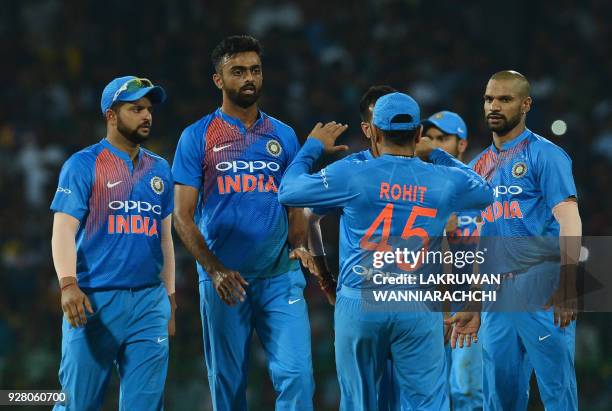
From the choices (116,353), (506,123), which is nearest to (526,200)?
(506,123)

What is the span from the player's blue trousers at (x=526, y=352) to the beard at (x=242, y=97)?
6.99ft

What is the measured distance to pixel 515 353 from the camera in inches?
280

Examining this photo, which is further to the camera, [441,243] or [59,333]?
[59,333]

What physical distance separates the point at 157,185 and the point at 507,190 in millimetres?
2364

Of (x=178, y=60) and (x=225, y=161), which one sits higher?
(x=178, y=60)

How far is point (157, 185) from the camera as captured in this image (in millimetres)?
6840

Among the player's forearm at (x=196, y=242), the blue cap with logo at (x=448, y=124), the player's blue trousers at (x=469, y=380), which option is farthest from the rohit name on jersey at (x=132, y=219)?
the blue cap with logo at (x=448, y=124)

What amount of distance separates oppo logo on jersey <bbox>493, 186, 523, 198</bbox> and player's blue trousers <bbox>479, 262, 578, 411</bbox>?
528 millimetres

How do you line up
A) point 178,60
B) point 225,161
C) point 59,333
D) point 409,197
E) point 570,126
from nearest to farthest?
point 409,197, point 225,161, point 59,333, point 570,126, point 178,60

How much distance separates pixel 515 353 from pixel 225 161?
2342 millimetres

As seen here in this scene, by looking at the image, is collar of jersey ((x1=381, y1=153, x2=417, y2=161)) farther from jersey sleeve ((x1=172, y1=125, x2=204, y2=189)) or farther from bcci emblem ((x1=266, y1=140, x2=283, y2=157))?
jersey sleeve ((x1=172, y1=125, x2=204, y2=189))

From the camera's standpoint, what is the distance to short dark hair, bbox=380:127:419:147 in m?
6.22

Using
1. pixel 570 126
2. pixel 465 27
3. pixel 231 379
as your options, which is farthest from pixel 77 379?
pixel 465 27

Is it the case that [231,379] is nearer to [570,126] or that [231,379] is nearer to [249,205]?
[249,205]
